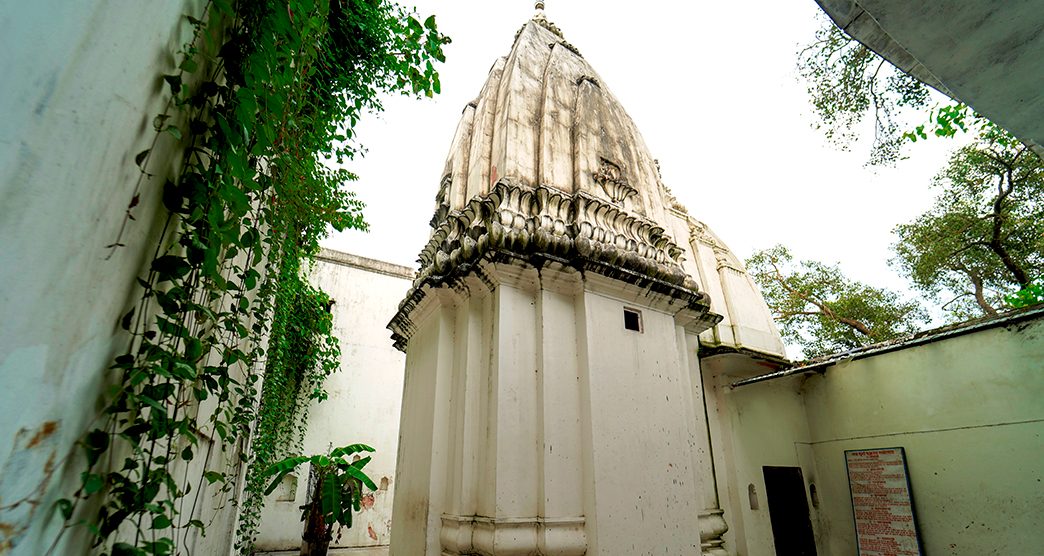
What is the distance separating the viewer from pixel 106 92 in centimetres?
96

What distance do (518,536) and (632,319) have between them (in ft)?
6.29

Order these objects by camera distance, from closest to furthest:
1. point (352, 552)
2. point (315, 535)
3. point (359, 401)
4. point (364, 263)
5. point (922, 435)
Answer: point (922, 435)
point (315, 535)
point (352, 552)
point (359, 401)
point (364, 263)

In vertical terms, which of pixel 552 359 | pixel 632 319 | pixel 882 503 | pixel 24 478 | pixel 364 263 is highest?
pixel 364 263

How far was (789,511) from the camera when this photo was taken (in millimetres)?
5809

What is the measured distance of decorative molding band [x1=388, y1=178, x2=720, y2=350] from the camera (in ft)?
11.8

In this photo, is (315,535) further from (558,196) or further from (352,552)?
(558,196)

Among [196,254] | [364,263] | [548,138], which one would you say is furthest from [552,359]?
[364,263]

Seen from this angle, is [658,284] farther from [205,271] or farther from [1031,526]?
[1031,526]

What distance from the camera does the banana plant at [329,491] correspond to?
4.75 meters

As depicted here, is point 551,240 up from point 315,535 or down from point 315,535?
up

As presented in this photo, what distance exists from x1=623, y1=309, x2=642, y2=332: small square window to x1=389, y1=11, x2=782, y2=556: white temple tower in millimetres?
12

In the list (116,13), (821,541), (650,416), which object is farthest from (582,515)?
(821,541)

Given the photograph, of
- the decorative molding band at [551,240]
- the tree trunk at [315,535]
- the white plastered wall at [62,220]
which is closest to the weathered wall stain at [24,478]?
the white plastered wall at [62,220]

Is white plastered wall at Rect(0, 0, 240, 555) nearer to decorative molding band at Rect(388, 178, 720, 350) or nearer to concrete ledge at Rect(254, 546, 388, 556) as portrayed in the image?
decorative molding band at Rect(388, 178, 720, 350)
